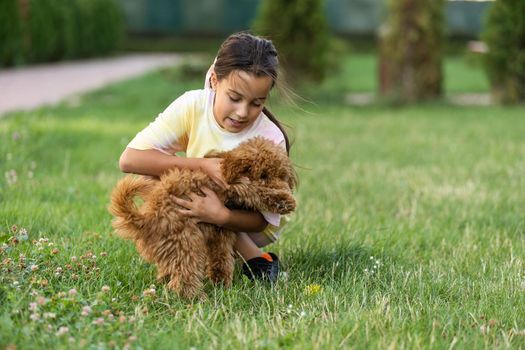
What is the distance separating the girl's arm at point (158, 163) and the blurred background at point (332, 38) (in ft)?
7.63

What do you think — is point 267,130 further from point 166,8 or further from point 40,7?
point 166,8

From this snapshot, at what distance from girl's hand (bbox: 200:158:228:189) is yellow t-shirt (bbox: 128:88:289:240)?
0.46 feet

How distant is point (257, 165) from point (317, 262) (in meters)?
0.85

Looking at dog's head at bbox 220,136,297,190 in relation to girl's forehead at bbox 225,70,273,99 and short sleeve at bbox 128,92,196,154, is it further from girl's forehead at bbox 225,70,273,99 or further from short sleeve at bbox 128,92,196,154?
short sleeve at bbox 128,92,196,154

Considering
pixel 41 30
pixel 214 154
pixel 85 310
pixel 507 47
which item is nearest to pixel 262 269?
pixel 214 154

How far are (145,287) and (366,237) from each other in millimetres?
1508

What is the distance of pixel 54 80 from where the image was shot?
17125 millimetres

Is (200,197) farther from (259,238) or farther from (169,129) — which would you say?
(259,238)

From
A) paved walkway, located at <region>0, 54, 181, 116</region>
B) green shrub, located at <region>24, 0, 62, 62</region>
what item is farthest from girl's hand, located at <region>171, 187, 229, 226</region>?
green shrub, located at <region>24, 0, 62, 62</region>

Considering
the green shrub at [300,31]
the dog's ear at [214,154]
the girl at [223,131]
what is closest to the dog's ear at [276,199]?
the girl at [223,131]

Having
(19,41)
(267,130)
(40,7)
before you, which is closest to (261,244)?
(267,130)

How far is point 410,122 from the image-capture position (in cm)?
1051

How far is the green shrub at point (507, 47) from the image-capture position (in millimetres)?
12859

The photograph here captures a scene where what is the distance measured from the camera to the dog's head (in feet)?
10.6
